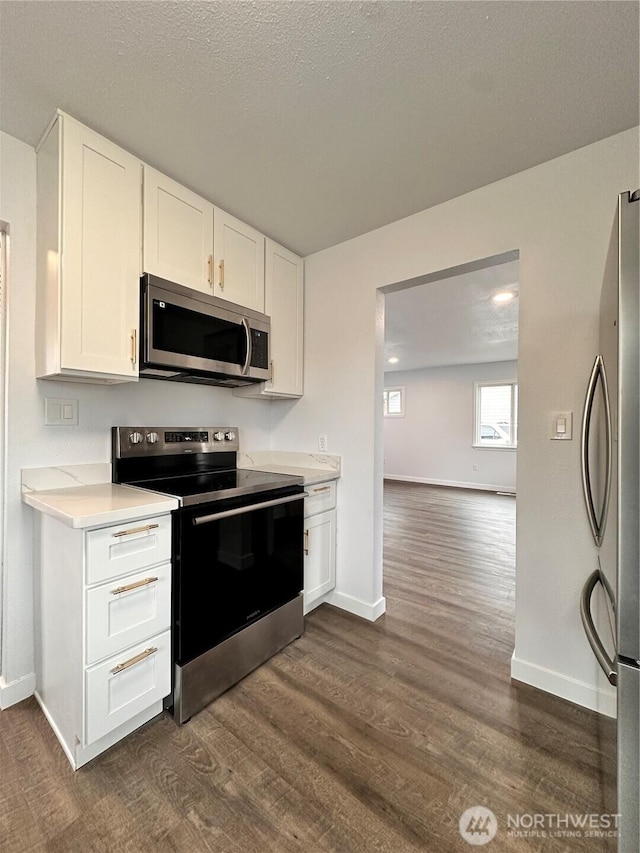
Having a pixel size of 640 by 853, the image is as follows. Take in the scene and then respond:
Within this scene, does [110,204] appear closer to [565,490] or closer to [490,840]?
[565,490]

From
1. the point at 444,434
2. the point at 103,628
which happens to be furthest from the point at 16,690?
the point at 444,434

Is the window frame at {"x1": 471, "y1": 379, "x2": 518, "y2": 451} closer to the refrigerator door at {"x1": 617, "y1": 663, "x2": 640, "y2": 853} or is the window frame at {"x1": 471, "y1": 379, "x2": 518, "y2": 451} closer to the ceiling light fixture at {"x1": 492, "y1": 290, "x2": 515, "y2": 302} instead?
the ceiling light fixture at {"x1": 492, "y1": 290, "x2": 515, "y2": 302}

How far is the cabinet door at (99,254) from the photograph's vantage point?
4.75ft

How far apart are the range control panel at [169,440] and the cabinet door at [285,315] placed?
1.52 feet

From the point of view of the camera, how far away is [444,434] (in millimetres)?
7594

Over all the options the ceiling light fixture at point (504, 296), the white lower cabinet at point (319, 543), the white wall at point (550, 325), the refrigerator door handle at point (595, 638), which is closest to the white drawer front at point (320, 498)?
the white lower cabinet at point (319, 543)

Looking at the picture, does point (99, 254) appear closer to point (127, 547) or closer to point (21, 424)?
point (21, 424)

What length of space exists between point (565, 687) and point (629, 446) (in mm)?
1446

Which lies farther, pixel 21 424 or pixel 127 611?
pixel 21 424

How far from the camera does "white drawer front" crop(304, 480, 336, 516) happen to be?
2.21m

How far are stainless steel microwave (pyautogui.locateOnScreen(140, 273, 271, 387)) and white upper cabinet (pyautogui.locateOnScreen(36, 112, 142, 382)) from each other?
0.25 ft

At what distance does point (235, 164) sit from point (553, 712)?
2871 millimetres

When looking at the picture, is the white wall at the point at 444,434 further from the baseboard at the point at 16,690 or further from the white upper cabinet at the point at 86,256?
the baseboard at the point at 16,690

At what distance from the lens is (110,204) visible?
1.56m
